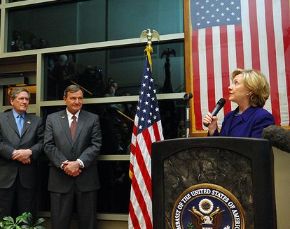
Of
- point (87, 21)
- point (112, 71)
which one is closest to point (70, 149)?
point (112, 71)

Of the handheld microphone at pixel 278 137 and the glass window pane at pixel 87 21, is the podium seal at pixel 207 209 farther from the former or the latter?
the glass window pane at pixel 87 21

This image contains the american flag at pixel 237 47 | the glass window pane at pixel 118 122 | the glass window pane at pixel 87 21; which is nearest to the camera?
the american flag at pixel 237 47

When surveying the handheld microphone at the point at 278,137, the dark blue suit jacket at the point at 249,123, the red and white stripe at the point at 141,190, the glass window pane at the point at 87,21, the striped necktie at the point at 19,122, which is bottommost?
the red and white stripe at the point at 141,190

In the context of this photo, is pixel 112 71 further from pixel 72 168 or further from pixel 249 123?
pixel 249 123

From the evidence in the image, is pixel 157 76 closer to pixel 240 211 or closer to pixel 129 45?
pixel 129 45

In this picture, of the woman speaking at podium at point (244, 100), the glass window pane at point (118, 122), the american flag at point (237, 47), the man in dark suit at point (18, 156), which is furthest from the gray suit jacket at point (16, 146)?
the woman speaking at podium at point (244, 100)

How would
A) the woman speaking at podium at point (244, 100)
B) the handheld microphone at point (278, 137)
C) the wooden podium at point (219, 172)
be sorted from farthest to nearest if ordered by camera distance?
the woman speaking at podium at point (244, 100) < the handheld microphone at point (278, 137) < the wooden podium at point (219, 172)

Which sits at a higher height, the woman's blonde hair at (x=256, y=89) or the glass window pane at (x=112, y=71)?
the glass window pane at (x=112, y=71)

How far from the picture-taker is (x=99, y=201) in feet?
13.9

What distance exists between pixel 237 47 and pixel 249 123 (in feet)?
5.54

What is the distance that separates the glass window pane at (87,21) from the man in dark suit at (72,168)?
3.49ft

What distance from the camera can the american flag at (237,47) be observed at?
3553mm

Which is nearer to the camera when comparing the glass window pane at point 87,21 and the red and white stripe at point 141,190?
the red and white stripe at point 141,190

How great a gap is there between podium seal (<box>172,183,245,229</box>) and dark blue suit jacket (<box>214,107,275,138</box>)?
77 cm
